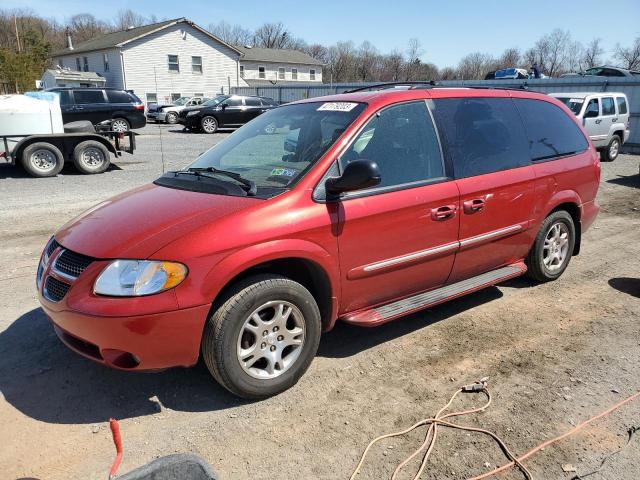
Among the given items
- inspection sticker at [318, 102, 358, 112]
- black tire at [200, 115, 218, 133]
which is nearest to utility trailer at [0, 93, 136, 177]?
inspection sticker at [318, 102, 358, 112]

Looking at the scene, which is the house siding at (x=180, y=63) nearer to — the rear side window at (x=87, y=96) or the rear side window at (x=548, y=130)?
the rear side window at (x=87, y=96)

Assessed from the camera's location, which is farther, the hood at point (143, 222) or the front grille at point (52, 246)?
the front grille at point (52, 246)

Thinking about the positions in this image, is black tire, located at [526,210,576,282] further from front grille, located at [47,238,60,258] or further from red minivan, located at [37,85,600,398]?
front grille, located at [47,238,60,258]

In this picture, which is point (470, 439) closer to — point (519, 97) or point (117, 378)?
point (117, 378)

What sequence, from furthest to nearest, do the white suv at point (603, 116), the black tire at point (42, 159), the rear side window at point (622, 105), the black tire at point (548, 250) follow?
the rear side window at point (622, 105) → the white suv at point (603, 116) → the black tire at point (42, 159) → the black tire at point (548, 250)

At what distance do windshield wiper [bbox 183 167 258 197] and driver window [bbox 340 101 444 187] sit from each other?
63 centimetres

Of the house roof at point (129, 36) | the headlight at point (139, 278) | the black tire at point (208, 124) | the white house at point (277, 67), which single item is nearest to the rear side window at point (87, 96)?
the black tire at point (208, 124)

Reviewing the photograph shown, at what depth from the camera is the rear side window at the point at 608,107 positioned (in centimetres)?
1498

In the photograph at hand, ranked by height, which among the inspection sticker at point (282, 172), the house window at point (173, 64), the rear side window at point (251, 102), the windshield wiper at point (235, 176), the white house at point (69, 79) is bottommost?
the windshield wiper at point (235, 176)

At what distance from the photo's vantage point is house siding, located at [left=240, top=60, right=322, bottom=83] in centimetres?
5976

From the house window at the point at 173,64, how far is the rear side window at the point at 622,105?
111 ft

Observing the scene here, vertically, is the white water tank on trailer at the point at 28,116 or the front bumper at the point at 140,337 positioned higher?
the white water tank on trailer at the point at 28,116

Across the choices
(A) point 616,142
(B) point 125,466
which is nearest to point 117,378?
(B) point 125,466

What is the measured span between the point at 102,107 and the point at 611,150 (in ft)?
60.2
